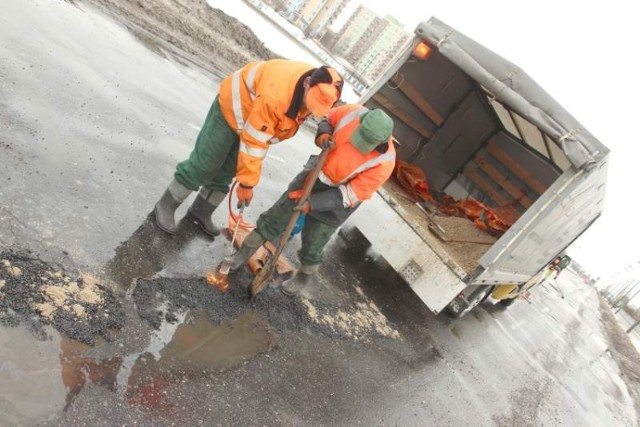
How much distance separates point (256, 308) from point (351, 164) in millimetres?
1390

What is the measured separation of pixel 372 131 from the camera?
3047mm

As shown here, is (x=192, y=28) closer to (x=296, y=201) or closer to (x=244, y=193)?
(x=296, y=201)

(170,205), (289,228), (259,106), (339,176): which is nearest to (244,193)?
(289,228)

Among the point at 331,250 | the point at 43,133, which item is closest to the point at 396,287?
the point at 331,250

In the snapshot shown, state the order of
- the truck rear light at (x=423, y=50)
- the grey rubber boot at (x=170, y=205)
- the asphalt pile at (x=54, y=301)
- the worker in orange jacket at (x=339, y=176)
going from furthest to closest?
the truck rear light at (x=423, y=50)
the grey rubber boot at (x=170, y=205)
the worker in orange jacket at (x=339, y=176)
the asphalt pile at (x=54, y=301)

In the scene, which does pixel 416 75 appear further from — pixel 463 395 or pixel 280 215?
pixel 463 395

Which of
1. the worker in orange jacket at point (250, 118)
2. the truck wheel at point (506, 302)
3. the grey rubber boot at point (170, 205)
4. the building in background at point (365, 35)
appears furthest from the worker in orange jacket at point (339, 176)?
the building in background at point (365, 35)

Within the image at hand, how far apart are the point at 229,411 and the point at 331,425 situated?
0.83m

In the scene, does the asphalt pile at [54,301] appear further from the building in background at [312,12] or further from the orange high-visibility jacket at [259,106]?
the building in background at [312,12]

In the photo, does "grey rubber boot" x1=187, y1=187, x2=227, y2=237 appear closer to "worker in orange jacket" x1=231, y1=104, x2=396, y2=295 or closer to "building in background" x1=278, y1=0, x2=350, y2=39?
"worker in orange jacket" x1=231, y1=104, x2=396, y2=295

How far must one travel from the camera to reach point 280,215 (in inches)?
145

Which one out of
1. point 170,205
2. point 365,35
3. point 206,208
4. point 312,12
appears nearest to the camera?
point 170,205

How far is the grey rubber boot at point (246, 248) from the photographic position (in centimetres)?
371

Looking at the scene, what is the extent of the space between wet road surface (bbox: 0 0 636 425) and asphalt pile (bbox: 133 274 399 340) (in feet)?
0.05
